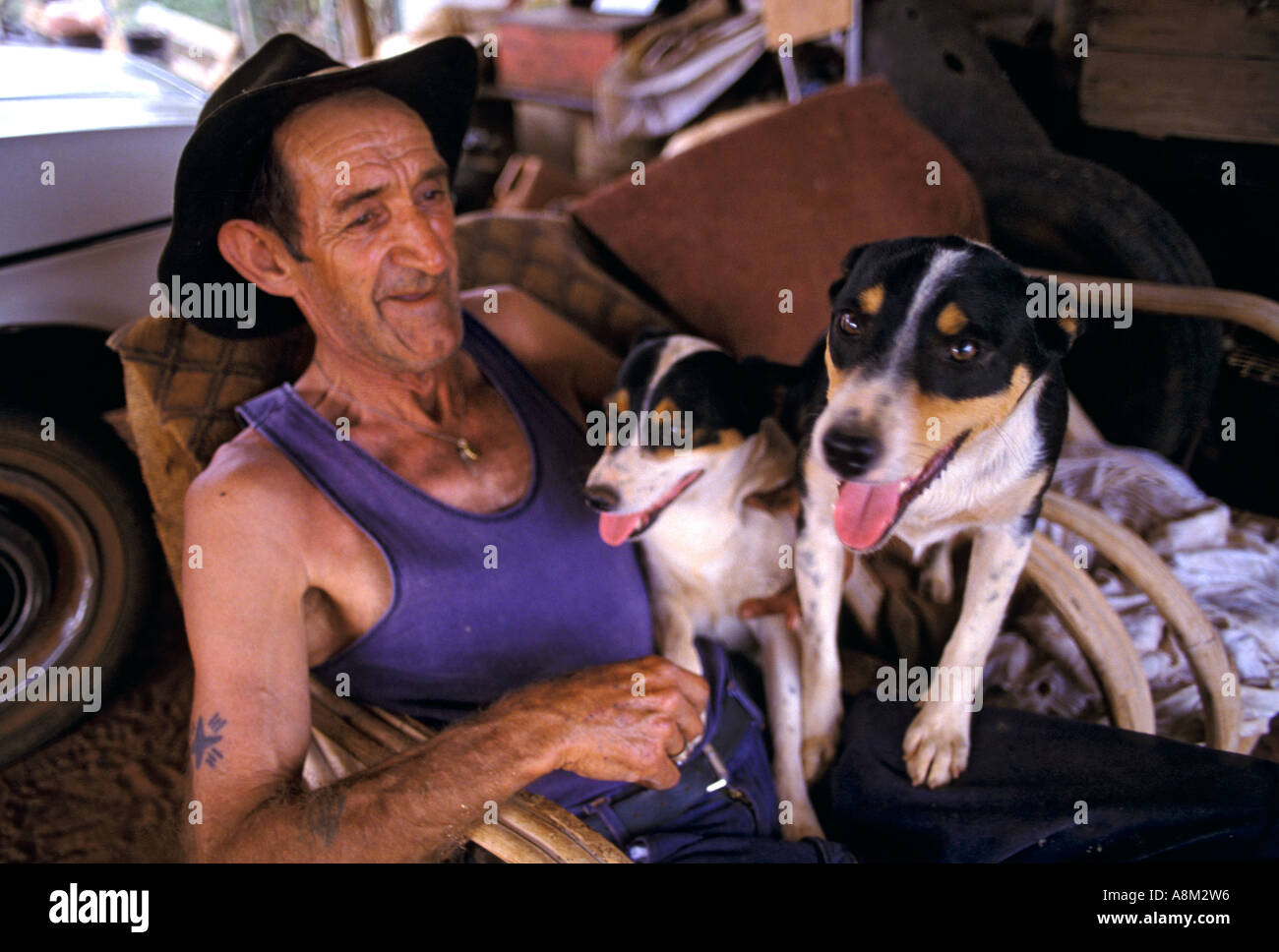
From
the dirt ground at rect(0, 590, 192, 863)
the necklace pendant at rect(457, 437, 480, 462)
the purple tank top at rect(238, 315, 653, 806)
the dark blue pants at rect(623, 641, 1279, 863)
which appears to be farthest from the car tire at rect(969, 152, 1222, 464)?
the dirt ground at rect(0, 590, 192, 863)

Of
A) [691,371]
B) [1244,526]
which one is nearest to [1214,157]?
[1244,526]

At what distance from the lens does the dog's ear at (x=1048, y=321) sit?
4.05 feet

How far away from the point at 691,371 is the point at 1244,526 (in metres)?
1.62

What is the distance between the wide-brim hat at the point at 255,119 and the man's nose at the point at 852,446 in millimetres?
988

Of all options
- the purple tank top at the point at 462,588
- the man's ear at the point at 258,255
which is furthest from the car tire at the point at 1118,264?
the man's ear at the point at 258,255

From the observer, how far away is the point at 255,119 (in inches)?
52.2

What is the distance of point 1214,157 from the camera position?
2.61m

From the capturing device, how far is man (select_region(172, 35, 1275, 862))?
1175 mm

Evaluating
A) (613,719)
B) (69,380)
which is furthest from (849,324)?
(69,380)

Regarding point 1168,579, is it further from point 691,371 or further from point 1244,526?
point 691,371

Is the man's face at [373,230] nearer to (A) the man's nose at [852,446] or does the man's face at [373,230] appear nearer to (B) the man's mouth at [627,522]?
(B) the man's mouth at [627,522]

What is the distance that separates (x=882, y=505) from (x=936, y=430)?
0.16 m

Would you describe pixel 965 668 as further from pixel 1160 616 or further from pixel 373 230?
pixel 373 230

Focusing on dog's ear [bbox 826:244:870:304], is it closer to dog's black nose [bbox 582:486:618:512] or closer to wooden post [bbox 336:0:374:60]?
A: dog's black nose [bbox 582:486:618:512]
